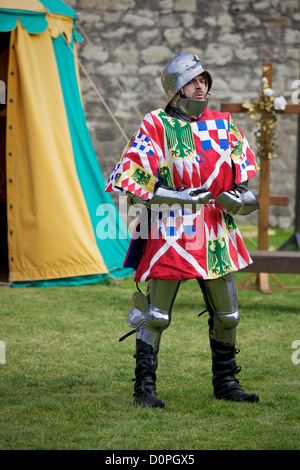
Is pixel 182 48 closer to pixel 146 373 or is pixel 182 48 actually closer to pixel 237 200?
pixel 237 200

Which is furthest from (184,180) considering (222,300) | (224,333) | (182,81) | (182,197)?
(224,333)

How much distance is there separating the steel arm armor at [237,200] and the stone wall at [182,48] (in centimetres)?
615

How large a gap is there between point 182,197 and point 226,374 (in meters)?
0.78

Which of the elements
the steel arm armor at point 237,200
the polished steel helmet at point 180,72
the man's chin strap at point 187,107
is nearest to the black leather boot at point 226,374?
the steel arm armor at point 237,200

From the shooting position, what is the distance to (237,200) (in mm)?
2902

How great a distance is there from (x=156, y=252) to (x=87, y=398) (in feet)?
2.27

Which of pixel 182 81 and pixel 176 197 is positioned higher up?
pixel 182 81

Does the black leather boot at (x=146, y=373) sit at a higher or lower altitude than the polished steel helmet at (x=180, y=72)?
lower

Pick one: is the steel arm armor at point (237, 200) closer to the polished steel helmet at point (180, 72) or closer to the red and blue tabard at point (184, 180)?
the red and blue tabard at point (184, 180)

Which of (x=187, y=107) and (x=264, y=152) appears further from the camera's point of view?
(x=264, y=152)

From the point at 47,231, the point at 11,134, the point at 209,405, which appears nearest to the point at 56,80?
the point at 11,134

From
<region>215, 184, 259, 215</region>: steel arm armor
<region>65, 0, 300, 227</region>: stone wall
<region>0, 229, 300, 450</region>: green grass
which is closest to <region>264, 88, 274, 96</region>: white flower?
<region>0, 229, 300, 450</region>: green grass

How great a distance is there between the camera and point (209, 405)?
303cm

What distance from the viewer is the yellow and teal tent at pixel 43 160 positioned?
221 inches
